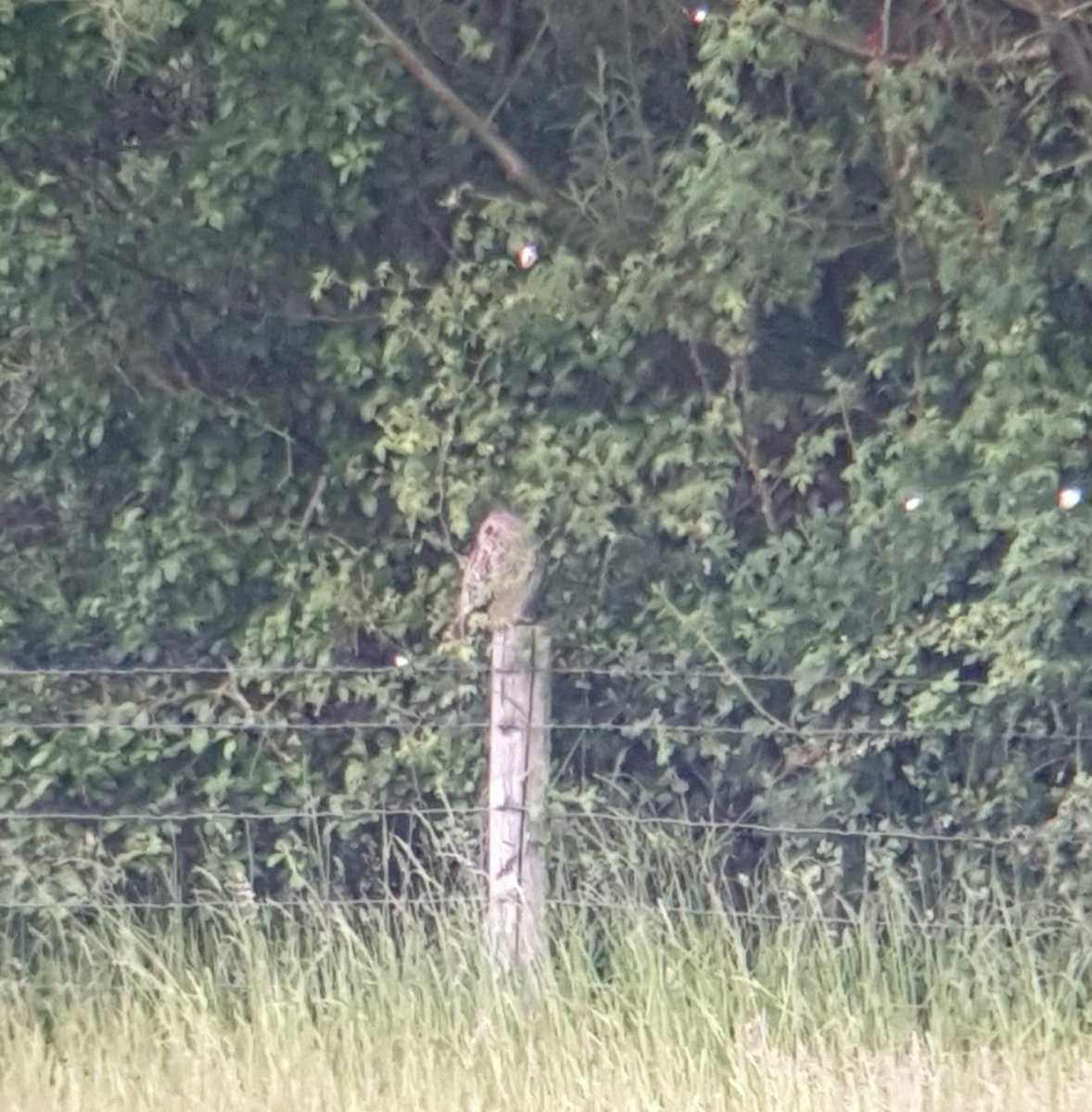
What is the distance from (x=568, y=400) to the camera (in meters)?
6.55

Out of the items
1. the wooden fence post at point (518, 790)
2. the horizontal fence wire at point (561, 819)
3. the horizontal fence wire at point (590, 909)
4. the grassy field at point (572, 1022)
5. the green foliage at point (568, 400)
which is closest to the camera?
the grassy field at point (572, 1022)

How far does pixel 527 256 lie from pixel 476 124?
0.48 meters

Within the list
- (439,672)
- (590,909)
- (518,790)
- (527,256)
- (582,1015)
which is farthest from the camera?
(439,672)

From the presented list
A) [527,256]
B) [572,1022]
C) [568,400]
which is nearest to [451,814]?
[572,1022]

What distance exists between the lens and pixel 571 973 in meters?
5.43

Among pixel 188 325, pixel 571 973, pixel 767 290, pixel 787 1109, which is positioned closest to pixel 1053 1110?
pixel 787 1109

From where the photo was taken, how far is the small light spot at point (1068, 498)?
19.5 ft

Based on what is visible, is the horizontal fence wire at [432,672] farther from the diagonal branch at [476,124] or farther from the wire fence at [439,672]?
the diagonal branch at [476,124]

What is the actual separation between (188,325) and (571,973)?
101 inches

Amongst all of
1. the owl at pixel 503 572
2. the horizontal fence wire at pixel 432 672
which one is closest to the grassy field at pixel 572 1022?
the horizontal fence wire at pixel 432 672

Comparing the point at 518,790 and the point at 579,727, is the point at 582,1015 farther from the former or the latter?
the point at 579,727

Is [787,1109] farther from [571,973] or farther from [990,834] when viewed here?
[990,834]

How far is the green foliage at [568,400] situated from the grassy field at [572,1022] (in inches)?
24.6

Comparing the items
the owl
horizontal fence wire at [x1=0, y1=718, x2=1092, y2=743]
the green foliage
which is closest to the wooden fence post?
the owl
